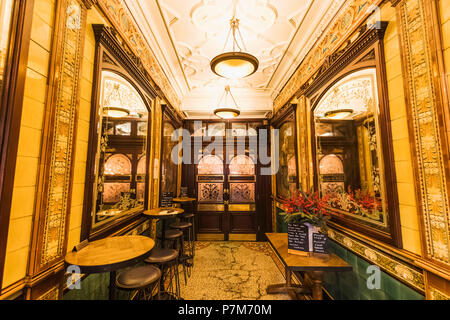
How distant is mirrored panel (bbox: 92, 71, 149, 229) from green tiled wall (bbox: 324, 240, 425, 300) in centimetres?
251

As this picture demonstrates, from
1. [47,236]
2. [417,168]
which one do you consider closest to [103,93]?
[47,236]

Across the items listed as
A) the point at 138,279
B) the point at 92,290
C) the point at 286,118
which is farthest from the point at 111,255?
the point at 286,118

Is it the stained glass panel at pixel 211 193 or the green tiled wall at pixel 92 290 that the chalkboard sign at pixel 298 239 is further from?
the stained glass panel at pixel 211 193

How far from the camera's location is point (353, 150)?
2.12 m

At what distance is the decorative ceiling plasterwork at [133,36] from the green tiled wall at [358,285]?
11.2 ft

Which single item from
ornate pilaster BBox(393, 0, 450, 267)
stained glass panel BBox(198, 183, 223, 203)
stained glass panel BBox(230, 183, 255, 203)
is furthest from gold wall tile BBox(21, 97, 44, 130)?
stained glass panel BBox(230, 183, 255, 203)

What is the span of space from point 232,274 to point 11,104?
10.9 ft

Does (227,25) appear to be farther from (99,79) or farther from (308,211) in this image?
(308,211)

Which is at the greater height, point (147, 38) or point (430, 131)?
point (147, 38)

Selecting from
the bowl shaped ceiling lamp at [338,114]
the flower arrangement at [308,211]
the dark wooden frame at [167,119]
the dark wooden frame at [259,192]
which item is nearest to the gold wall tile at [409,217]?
the flower arrangement at [308,211]

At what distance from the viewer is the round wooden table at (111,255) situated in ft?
4.36
